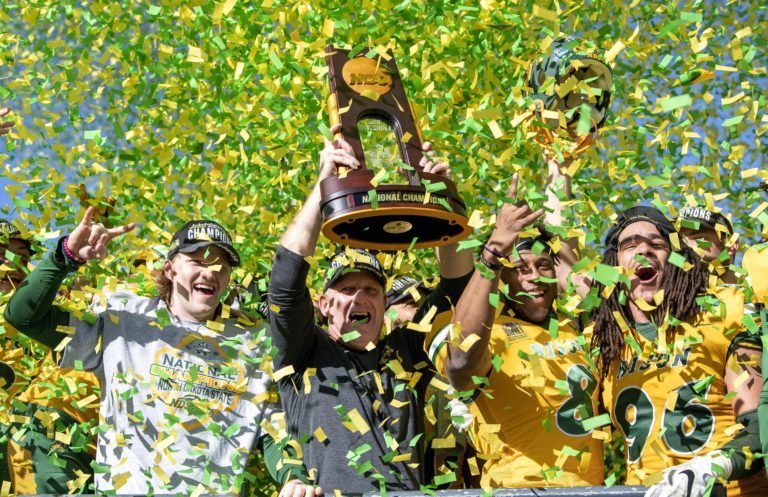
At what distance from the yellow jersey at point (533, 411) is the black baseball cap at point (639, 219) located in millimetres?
470

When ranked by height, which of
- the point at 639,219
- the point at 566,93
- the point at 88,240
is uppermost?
the point at 566,93

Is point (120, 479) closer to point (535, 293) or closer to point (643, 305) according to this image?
point (535, 293)

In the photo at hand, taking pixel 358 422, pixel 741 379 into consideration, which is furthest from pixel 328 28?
pixel 741 379

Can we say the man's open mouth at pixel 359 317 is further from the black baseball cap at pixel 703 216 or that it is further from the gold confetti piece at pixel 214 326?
the black baseball cap at pixel 703 216

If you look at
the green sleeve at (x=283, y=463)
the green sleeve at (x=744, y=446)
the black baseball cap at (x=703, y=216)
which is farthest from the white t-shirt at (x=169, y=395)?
the black baseball cap at (x=703, y=216)

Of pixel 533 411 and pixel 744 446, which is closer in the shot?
pixel 744 446

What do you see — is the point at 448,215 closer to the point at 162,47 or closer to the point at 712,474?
the point at 712,474

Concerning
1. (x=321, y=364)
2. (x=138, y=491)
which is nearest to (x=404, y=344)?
(x=321, y=364)

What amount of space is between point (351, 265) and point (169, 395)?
97cm

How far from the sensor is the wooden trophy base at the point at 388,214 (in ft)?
10.4

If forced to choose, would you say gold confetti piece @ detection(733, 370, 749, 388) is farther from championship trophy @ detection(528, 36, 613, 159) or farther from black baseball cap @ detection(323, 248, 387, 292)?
black baseball cap @ detection(323, 248, 387, 292)

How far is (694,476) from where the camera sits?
9.60 ft

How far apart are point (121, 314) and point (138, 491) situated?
2.58ft

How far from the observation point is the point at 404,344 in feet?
12.4
